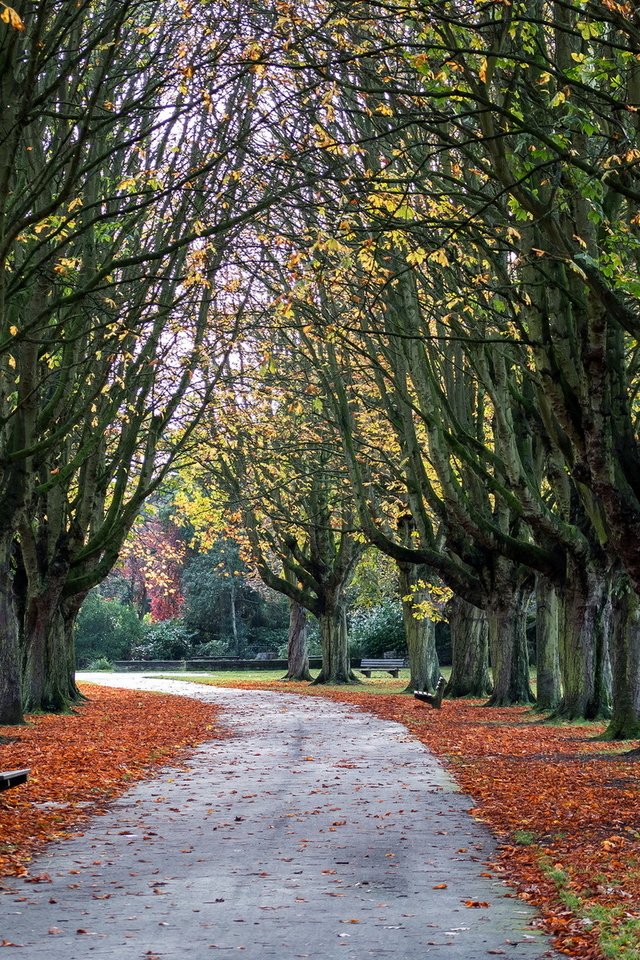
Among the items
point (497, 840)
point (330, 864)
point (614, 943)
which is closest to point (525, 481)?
point (497, 840)

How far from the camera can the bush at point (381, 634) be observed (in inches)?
2218

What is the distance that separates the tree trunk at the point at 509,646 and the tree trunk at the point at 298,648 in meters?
18.6

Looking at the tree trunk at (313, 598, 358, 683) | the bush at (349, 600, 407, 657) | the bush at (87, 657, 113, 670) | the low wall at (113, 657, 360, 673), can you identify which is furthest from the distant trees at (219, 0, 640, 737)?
the bush at (87, 657, 113, 670)

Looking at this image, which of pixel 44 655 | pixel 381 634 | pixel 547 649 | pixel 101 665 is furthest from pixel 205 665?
pixel 547 649

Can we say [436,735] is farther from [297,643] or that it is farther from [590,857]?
[297,643]

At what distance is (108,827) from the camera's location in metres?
9.59

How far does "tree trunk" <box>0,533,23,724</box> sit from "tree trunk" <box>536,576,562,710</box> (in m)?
10.4

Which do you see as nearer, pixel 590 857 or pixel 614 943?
pixel 614 943

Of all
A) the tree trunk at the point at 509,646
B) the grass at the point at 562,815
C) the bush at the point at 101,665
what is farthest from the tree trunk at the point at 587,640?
the bush at the point at 101,665

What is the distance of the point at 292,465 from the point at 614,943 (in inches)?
1074

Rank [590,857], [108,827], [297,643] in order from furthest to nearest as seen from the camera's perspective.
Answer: [297,643], [108,827], [590,857]

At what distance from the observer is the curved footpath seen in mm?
5824

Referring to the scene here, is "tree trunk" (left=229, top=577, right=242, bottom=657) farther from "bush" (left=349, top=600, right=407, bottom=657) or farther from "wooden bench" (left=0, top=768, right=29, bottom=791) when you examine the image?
"wooden bench" (left=0, top=768, right=29, bottom=791)

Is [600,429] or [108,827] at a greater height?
[600,429]
